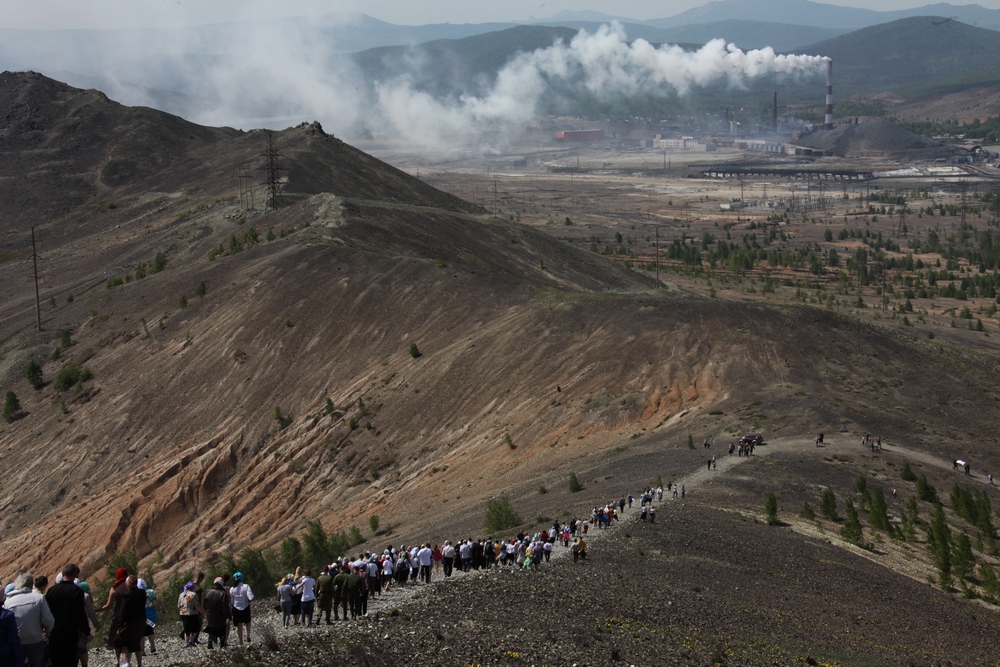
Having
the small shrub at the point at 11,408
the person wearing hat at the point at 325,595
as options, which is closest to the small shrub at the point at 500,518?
the person wearing hat at the point at 325,595

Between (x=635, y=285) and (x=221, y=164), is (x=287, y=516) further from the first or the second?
(x=221, y=164)

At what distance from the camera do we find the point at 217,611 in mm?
17281

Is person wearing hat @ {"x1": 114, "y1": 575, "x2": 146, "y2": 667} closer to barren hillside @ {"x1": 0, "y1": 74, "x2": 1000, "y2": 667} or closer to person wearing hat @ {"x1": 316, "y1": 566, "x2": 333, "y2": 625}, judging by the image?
person wearing hat @ {"x1": 316, "y1": 566, "x2": 333, "y2": 625}

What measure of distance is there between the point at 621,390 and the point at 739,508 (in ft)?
51.2

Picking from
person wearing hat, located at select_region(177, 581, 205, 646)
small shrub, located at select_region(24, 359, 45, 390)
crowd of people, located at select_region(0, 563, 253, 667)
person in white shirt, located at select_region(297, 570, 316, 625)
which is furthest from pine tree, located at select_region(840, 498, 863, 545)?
small shrub, located at select_region(24, 359, 45, 390)

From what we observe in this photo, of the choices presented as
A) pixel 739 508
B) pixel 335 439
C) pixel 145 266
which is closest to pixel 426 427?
pixel 335 439

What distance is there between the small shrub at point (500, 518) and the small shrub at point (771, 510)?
733 centimetres

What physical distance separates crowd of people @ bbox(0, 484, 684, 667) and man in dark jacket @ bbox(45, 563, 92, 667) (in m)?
0.01

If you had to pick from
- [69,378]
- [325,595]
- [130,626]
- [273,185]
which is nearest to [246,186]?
[273,185]

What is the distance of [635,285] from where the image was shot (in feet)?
286

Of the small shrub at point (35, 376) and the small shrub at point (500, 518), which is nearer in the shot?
the small shrub at point (500, 518)

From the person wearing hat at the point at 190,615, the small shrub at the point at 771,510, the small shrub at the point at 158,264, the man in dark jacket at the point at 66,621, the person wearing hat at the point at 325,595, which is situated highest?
the man in dark jacket at the point at 66,621

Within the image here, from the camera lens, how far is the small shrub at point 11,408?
194ft

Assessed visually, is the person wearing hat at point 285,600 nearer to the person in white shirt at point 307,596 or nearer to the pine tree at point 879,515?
the person in white shirt at point 307,596
